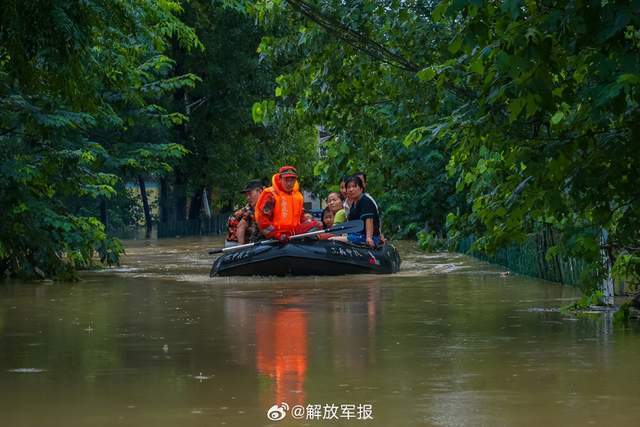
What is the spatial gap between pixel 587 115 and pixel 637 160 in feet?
2.14

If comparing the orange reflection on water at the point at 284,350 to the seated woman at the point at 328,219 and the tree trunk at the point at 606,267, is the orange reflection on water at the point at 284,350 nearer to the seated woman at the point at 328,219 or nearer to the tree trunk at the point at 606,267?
the tree trunk at the point at 606,267

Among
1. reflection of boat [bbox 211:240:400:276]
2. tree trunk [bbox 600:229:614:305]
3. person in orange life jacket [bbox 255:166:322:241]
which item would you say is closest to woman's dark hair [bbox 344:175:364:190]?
person in orange life jacket [bbox 255:166:322:241]

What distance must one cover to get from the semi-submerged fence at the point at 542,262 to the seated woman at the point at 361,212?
269 centimetres

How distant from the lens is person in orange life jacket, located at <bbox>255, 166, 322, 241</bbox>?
90.6 feet

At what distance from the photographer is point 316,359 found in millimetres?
13547

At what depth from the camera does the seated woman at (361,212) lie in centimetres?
2791

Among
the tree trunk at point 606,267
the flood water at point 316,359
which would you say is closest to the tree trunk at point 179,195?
the flood water at point 316,359

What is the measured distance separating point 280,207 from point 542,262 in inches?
202

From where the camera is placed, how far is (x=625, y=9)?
12.2 m

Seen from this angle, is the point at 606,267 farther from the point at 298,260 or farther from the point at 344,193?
the point at 344,193

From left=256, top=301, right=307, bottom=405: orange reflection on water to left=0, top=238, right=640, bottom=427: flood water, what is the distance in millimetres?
22

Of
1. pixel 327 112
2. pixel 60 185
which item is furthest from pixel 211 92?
pixel 327 112

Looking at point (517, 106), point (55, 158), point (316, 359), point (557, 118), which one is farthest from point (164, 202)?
point (517, 106)

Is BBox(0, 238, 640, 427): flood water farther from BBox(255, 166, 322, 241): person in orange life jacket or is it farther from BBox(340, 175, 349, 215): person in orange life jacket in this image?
BBox(340, 175, 349, 215): person in orange life jacket
